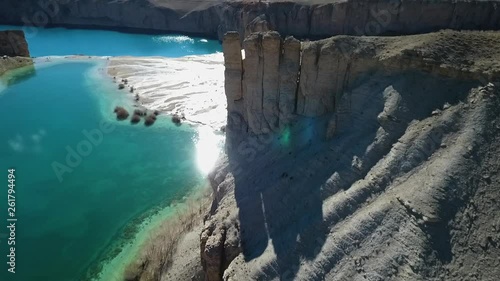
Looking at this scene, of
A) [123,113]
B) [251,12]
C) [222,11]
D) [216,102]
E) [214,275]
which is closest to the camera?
[214,275]

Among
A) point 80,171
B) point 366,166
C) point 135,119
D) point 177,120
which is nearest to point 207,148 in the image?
point 177,120

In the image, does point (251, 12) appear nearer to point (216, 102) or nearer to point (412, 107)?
point (216, 102)

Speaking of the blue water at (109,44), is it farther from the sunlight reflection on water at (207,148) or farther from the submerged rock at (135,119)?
the sunlight reflection on water at (207,148)

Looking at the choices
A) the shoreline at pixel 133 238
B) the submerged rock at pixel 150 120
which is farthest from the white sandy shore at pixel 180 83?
the shoreline at pixel 133 238

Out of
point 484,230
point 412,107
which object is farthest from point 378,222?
point 412,107

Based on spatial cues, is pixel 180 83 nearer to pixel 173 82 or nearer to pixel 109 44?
pixel 173 82
